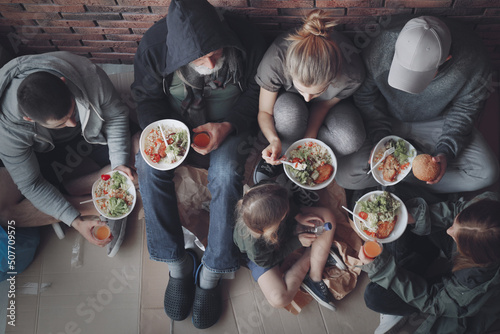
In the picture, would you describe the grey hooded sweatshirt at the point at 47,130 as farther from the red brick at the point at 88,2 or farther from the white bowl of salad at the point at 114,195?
the red brick at the point at 88,2

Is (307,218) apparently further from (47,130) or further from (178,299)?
(47,130)

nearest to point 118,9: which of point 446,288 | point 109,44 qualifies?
point 109,44

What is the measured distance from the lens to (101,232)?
2.56m

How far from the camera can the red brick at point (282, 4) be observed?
226 cm

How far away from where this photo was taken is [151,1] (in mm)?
2330

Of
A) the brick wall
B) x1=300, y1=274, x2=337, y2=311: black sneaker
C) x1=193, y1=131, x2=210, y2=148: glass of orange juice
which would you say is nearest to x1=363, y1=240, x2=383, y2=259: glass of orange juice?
x1=300, y1=274, x2=337, y2=311: black sneaker

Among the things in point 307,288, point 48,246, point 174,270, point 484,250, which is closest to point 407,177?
point 484,250

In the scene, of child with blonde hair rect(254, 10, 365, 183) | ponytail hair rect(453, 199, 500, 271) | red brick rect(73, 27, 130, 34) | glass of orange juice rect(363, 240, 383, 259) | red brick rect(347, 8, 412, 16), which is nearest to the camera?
ponytail hair rect(453, 199, 500, 271)

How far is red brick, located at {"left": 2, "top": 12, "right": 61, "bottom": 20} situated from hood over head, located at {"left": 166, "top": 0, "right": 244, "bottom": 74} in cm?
108

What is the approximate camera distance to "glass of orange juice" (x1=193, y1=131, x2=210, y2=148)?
2.32 meters

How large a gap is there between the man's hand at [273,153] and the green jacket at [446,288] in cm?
81

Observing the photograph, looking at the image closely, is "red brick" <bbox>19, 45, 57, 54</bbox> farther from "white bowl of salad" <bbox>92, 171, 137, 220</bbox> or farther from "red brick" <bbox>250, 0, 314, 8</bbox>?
"red brick" <bbox>250, 0, 314, 8</bbox>

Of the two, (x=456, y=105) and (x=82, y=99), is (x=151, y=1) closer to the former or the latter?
(x=82, y=99)

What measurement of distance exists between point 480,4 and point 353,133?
105cm
